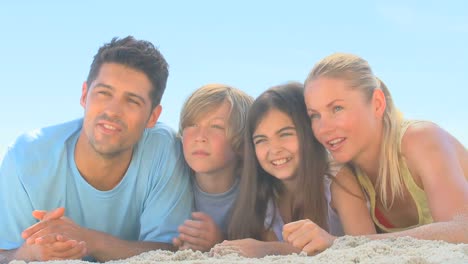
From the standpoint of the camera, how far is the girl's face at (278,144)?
13.1ft

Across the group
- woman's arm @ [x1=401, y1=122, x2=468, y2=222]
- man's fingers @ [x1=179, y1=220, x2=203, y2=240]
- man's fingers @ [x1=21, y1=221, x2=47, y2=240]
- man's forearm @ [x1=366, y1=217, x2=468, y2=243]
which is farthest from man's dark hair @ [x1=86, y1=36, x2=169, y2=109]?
man's forearm @ [x1=366, y1=217, x2=468, y2=243]

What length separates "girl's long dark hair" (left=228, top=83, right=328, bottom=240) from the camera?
13.2 feet

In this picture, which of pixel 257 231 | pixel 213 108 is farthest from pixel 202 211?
pixel 213 108

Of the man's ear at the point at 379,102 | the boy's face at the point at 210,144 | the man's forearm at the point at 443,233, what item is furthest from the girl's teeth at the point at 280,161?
the man's forearm at the point at 443,233

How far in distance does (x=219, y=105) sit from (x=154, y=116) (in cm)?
56

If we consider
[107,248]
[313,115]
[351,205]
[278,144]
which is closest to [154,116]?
[278,144]

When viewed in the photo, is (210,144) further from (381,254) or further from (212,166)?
(381,254)

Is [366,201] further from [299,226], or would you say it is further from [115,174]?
[115,174]

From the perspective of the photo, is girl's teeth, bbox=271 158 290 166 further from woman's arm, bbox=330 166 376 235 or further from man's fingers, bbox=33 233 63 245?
man's fingers, bbox=33 233 63 245

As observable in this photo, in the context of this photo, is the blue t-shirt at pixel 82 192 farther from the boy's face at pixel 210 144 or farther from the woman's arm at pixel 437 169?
the woman's arm at pixel 437 169

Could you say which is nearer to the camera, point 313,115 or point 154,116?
point 313,115

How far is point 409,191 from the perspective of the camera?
364 centimetres

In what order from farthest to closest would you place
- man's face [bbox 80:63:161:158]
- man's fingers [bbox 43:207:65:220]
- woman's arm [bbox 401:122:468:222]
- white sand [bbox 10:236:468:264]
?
1. man's face [bbox 80:63:161:158]
2. man's fingers [bbox 43:207:65:220]
3. woman's arm [bbox 401:122:468:222]
4. white sand [bbox 10:236:468:264]

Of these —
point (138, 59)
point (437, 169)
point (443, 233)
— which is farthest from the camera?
point (138, 59)
